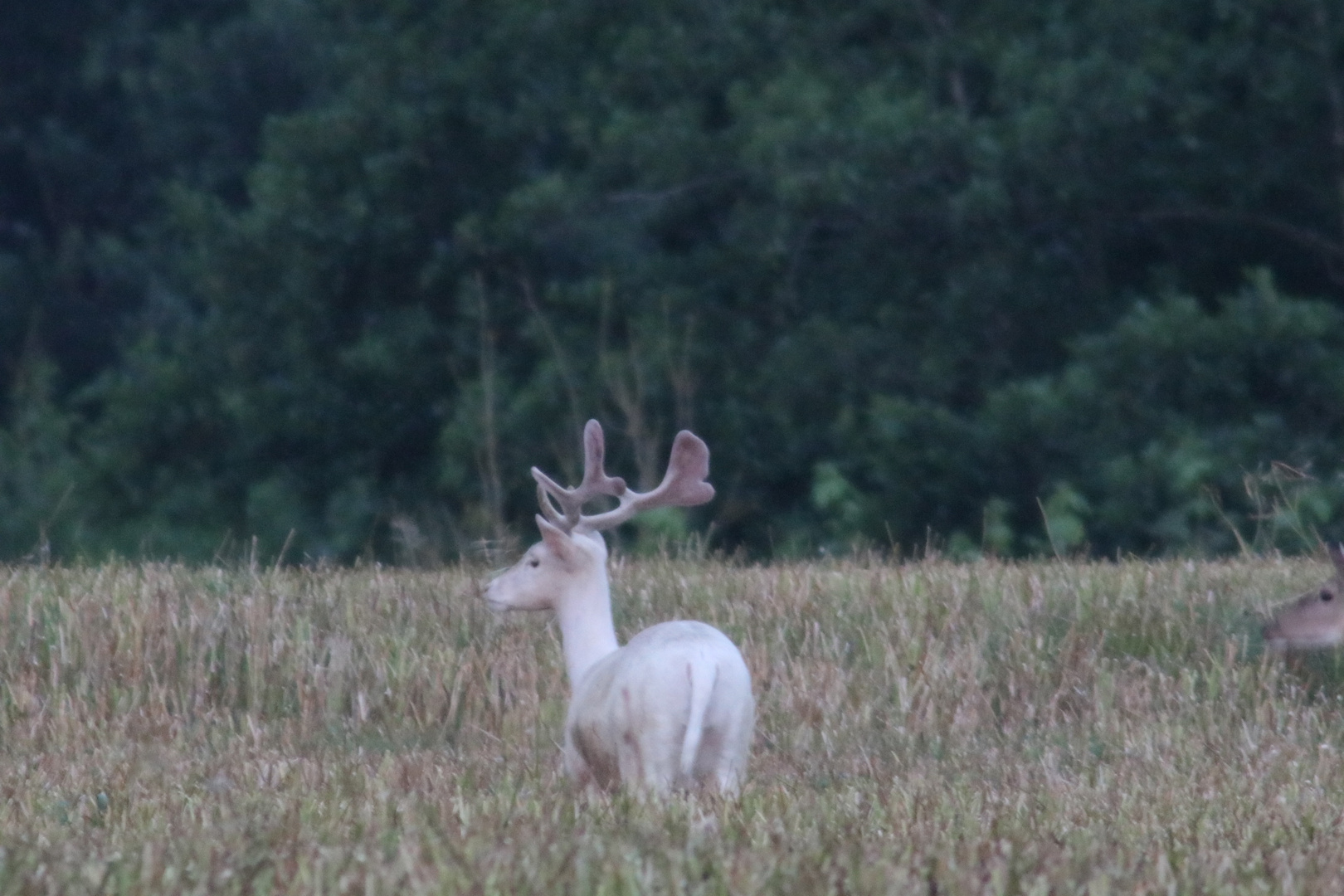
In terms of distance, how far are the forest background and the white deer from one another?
26.5 ft

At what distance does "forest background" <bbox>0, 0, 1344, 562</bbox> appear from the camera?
17969 millimetres

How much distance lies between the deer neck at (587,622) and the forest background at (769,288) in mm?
8056

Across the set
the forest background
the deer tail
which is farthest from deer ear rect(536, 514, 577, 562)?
the forest background

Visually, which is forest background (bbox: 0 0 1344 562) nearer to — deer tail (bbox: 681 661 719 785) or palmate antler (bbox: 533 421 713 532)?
palmate antler (bbox: 533 421 713 532)

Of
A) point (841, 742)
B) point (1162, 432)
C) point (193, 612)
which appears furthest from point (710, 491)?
point (1162, 432)

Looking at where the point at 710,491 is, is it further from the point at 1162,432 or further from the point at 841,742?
the point at 1162,432

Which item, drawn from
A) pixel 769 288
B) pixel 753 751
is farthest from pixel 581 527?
pixel 769 288

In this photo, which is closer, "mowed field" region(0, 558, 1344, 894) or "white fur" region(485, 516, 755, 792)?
"mowed field" region(0, 558, 1344, 894)

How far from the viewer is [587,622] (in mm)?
6754

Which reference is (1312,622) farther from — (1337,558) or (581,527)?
(581,527)

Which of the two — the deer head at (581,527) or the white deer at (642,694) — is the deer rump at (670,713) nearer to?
the white deer at (642,694)

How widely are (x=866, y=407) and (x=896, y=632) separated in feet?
35.7

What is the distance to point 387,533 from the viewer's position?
2194 cm

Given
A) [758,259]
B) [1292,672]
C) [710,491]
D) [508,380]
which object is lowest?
[508,380]
